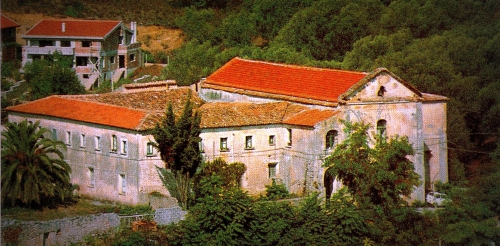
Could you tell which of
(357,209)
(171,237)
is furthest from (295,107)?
(171,237)

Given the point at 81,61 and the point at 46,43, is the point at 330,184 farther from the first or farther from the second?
the point at 46,43

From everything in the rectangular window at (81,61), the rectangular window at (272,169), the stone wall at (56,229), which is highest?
the rectangular window at (81,61)

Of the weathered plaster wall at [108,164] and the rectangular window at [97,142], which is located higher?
the rectangular window at [97,142]

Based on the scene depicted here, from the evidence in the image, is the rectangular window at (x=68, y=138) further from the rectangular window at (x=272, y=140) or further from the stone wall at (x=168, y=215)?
the rectangular window at (x=272, y=140)

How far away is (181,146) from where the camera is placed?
1369 centimetres

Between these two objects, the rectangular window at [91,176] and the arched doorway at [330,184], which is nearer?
the rectangular window at [91,176]

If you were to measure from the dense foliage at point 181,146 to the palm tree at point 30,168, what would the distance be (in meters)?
1.08

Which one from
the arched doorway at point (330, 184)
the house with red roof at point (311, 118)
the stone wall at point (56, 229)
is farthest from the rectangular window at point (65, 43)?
the arched doorway at point (330, 184)

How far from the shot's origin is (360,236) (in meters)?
13.9

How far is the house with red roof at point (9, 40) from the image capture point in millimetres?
13102

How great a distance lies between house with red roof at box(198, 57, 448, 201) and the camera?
14.4m

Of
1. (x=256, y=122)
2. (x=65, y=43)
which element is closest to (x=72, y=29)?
(x=65, y=43)

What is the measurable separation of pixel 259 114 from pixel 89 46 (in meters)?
2.09

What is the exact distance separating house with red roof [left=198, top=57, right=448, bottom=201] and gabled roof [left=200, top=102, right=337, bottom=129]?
0.01m
